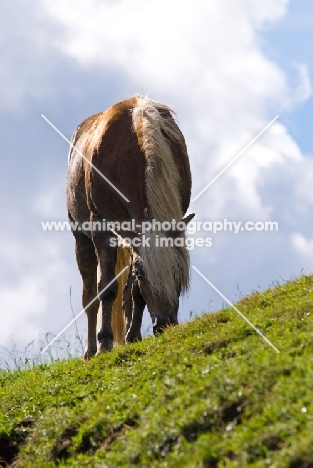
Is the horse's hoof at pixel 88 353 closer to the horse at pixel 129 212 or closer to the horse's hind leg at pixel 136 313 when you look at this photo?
the horse at pixel 129 212

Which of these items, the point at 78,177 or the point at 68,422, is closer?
the point at 68,422

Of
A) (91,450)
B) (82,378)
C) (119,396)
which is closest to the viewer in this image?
(91,450)

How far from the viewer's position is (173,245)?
30.2 ft

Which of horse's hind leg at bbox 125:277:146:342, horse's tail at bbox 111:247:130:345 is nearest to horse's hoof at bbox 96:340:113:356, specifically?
horse's hind leg at bbox 125:277:146:342

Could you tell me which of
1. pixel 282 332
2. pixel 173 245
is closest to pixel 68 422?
pixel 282 332

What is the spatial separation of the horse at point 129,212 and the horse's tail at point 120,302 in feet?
0.04

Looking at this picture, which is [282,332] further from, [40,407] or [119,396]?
[40,407]

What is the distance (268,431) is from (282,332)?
6.55 feet

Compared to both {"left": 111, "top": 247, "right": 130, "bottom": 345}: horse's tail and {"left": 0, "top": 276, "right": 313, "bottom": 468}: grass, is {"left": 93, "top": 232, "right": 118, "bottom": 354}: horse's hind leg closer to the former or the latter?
{"left": 111, "top": 247, "right": 130, "bottom": 345}: horse's tail

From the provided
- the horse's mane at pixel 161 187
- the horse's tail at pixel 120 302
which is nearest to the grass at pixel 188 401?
the horse's mane at pixel 161 187

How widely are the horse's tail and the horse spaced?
0.01 meters

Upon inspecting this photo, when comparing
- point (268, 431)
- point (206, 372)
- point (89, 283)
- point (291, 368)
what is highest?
point (89, 283)

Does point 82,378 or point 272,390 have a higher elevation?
point 82,378

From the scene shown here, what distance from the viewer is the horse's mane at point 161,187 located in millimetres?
9008
